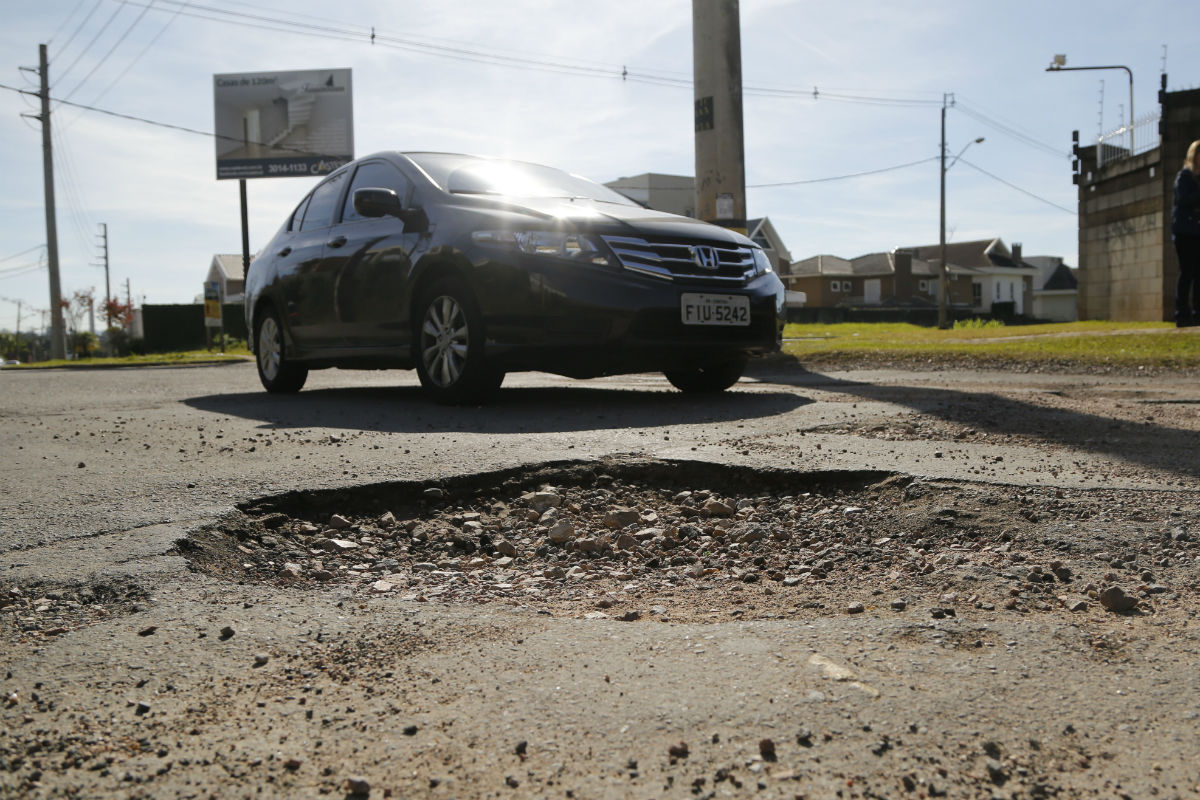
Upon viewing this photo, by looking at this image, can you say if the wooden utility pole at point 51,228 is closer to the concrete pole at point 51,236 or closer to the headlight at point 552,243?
the concrete pole at point 51,236

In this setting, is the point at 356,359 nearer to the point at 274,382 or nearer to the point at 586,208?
the point at 274,382

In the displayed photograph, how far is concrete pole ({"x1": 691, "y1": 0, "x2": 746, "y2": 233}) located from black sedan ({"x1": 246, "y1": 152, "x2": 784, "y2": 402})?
3875 mm

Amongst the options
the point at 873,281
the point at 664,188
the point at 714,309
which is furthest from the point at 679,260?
the point at 873,281

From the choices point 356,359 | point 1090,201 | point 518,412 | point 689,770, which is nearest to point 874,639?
point 689,770

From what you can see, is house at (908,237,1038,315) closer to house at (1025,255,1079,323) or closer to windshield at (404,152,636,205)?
house at (1025,255,1079,323)

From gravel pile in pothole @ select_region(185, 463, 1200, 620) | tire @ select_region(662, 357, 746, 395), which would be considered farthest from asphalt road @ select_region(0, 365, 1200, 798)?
tire @ select_region(662, 357, 746, 395)

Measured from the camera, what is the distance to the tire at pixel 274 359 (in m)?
8.13

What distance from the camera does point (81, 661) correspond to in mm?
2047

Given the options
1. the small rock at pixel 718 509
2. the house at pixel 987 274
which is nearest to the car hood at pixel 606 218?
the small rock at pixel 718 509

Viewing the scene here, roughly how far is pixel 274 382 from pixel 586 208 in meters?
3.43

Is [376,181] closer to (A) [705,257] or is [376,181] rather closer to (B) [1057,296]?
(A) [705,257]

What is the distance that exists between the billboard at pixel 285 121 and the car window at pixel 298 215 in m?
31.2

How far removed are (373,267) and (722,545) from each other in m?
4.37

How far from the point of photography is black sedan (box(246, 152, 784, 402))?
5906 mm
